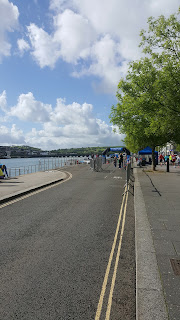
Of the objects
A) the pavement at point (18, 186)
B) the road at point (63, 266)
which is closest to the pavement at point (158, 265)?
the road at point (63, 266)

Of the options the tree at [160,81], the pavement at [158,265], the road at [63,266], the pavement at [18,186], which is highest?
the tree at [160,81]

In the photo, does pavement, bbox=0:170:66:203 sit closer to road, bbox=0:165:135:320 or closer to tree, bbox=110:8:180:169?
road, bbox=0:165:135:320

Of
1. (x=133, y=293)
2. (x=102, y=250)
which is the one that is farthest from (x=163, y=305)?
(x=102, y=250)

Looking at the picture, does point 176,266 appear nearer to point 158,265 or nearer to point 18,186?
point 158,265

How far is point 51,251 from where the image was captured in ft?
16.9

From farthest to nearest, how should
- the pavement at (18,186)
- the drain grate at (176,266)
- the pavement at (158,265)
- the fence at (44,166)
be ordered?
1. the fence at (44,166)
2. the pavement at (18,186)
3. the drain grate at (176,266)
4. the pavement at (158,265)

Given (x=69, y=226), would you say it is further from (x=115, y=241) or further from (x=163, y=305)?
(x=163, y=305)

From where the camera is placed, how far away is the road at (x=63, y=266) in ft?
10.7

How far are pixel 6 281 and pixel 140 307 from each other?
82.0 inches

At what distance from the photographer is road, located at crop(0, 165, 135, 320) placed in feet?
10.7

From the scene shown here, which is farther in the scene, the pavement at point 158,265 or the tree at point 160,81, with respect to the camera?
the tree at point 160,81

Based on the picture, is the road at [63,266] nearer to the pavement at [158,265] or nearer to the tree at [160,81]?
the pavement at [158,265]

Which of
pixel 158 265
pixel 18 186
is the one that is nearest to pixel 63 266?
pixel 158 265

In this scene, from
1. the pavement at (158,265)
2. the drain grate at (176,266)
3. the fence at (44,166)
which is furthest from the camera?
the fence at (44,166)
